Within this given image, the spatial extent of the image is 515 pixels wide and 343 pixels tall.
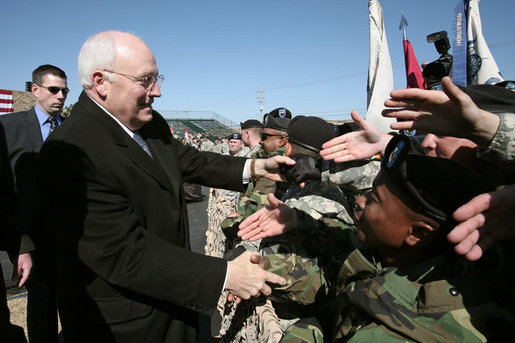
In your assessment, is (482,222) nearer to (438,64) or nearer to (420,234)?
(420,234)

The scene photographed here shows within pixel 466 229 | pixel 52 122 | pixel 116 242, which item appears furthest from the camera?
pixel 52 122

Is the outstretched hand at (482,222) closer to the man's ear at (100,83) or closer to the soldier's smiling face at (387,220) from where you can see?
the soldier's smiling face at (387,220)

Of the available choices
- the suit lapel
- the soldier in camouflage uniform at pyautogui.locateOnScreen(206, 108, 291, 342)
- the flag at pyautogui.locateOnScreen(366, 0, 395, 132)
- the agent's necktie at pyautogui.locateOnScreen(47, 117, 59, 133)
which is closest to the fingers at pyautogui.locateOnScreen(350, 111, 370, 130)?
the suit lapel

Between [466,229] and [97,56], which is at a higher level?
[97,56]

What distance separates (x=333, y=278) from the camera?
2049mm

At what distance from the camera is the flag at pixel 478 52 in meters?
3.08

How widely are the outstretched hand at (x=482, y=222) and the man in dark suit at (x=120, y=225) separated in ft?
3.28

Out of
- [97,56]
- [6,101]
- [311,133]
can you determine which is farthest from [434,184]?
[6,101]

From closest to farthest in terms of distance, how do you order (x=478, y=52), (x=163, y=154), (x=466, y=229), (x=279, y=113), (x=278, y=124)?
Result: 1. (x=466, y=229)
2. (x=163, y=154)
3. (x=478, y=52)
4. (x=278, y=124)
5. (x=279, y=113)

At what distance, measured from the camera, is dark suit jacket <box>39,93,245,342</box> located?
1.57 meters

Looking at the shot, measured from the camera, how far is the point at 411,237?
4.65 feet

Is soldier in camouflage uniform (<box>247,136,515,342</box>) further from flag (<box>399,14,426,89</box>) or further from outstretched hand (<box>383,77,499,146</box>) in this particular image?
flag (<box>399,14,426,89</box>)

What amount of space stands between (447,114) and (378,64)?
2.84 metres

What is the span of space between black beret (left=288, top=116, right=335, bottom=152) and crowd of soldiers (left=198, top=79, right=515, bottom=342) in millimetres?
346
